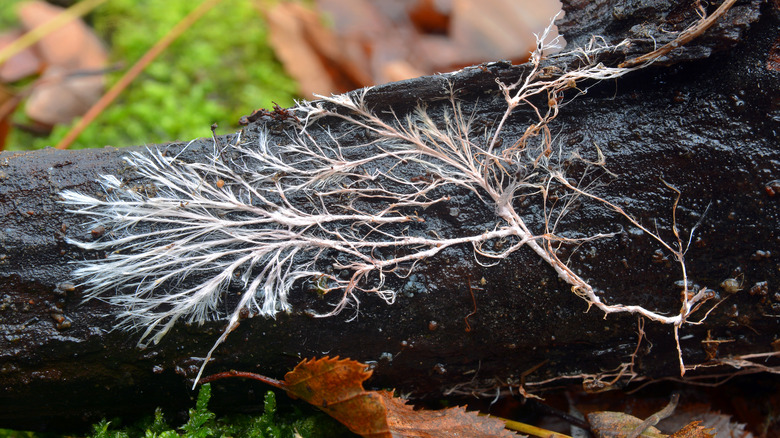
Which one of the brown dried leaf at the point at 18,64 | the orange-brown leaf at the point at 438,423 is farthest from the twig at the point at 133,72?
the orange-brown leaf at the point at 438,423

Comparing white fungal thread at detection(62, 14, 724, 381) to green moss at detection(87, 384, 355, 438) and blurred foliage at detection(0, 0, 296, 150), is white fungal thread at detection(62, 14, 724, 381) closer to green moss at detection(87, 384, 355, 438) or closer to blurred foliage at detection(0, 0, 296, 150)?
green moss at detection(87, 384, 355, 438)

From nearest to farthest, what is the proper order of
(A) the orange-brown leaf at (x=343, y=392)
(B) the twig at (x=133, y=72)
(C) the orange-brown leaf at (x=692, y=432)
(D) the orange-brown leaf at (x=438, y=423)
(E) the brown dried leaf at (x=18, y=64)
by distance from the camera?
1. (A) the orange-brown leaf at (x=343, y=392)
2. (D) the orange-brown leaf at (x=438, y=423)
3. (C) the orange-brown leaf at (x=692, y=432)
4. (B) the twig at (x=133, y=72)
5. (E) the brown dried leaf at (x=18, y=64)

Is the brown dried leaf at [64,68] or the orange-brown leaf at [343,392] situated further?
the brown dried leaf at [64,68]

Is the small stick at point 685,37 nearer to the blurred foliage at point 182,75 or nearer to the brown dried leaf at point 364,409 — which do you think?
the brown dried leaf at point 364,409

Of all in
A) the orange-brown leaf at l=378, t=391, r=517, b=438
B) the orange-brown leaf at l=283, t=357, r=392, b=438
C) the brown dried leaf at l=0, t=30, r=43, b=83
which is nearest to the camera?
the orange-brown leaf at l=283, t=357, r=392, b=438

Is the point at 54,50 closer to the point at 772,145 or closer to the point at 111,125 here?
the point at 111,125

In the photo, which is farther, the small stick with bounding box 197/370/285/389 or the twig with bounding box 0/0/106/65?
the twig with bounding box 0/0/106/65

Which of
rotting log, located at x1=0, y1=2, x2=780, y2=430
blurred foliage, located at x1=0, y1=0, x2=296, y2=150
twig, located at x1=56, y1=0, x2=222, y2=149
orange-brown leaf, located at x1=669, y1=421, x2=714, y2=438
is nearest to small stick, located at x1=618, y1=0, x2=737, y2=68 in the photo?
rotting log, located at x1=0, y1=2, x2=780, y2=430
